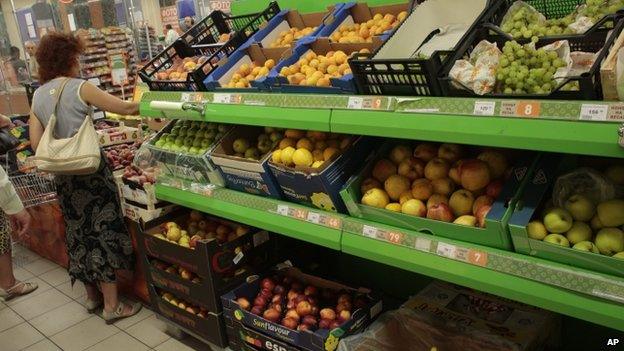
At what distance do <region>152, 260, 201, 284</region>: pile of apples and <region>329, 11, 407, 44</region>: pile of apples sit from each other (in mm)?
1490

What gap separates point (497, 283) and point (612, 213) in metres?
0.37

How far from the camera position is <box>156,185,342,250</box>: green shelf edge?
2.03 metres

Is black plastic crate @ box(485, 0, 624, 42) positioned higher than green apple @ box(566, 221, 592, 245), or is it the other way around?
black plastic crate @ box(485, 0, 624, 42)

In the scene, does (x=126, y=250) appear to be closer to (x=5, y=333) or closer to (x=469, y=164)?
(x=5, y=333)

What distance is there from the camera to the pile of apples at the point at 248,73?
95.0 inches

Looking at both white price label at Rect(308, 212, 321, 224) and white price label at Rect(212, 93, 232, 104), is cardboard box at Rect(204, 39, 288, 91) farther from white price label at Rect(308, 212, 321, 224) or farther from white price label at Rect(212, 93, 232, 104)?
white price label at Rect(308, 212, 321, 224)

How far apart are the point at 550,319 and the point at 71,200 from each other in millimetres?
2919

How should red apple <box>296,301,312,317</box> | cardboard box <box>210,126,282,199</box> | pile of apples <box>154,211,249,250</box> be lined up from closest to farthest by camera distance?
cardboard box <box>210,126,282,199</box> → red apple <box>296,301,312,317</box> → pile of apples <box>154,211,249,250</box>

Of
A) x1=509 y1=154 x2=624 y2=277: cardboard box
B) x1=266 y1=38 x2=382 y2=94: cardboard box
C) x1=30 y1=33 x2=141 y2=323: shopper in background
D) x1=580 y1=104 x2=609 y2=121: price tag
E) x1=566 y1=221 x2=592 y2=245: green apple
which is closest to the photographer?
x1=580 y1=104 x2=609 y2=121: price tag

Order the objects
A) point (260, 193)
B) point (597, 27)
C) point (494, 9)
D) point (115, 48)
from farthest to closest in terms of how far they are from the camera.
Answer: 1. point (115, 48)
2. point (260, 193)
3. point (494, 9)
4. point (597, 27)

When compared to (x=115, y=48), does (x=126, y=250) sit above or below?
below

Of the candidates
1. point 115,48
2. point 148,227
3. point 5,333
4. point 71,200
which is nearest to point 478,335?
point 148,227

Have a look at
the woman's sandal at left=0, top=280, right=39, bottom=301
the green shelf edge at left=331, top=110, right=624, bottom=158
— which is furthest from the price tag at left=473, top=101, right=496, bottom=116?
the woman's sandal at left=0, top=280, right=39, bottom=301

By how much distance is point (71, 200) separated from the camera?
11.0 feet
